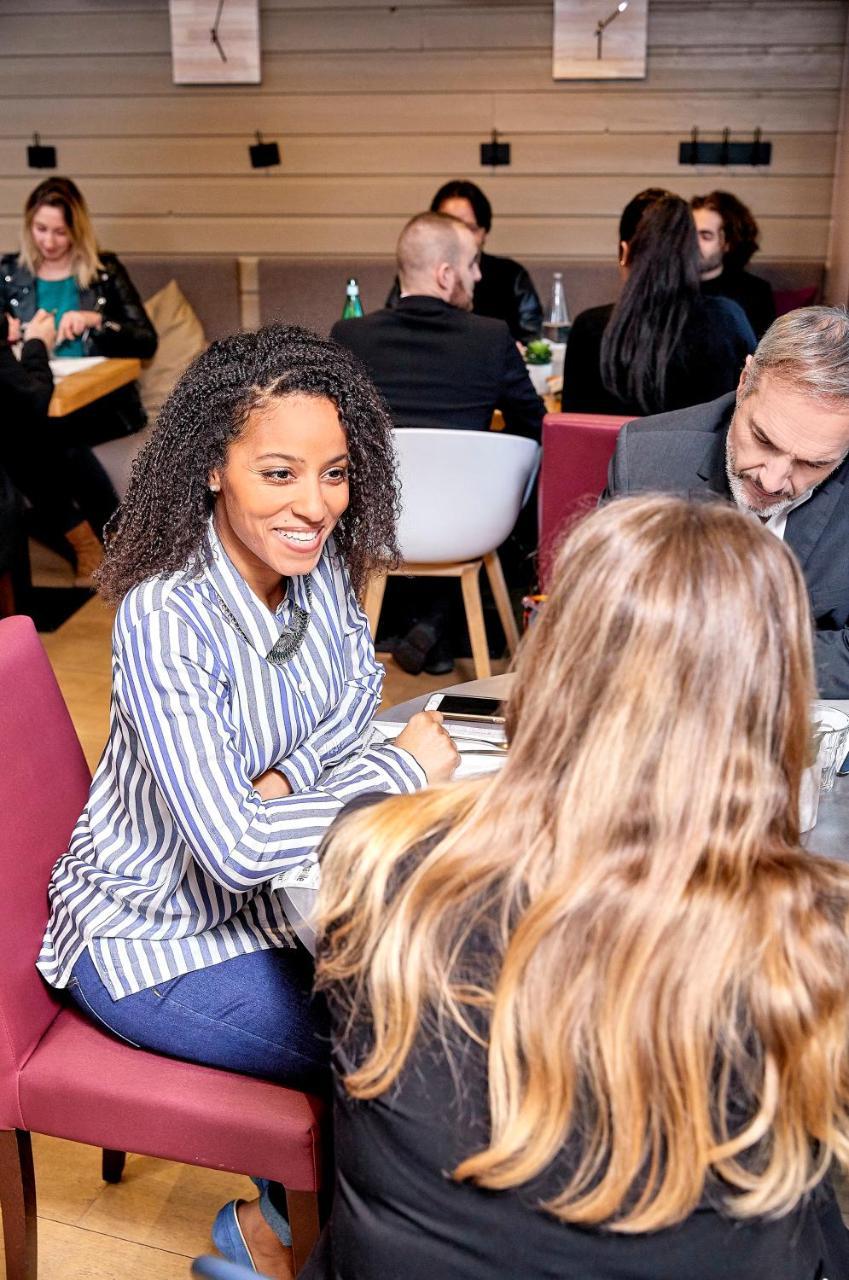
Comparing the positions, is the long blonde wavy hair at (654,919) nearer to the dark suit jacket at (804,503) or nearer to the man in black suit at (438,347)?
the dark suit jacket at (804,503)

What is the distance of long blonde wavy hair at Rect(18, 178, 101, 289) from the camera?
176 inches

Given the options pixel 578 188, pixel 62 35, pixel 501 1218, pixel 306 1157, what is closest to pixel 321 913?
pixel 501 1218

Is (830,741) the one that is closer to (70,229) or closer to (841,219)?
(70,229)

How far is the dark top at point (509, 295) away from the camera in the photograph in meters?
4.91

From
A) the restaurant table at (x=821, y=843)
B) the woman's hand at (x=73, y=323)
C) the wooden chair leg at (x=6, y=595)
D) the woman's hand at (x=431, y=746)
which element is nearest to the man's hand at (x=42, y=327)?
the woman's hand at (x=73, y=323)

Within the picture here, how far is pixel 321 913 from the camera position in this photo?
39.5 inches

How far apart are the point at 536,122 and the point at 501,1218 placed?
4.95 m

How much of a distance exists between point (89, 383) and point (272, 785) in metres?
2.79

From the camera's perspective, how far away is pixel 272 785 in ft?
5.24

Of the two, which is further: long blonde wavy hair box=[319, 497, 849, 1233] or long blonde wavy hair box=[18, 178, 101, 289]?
long blonde wavy hair box=[18, 178, 101, 289]

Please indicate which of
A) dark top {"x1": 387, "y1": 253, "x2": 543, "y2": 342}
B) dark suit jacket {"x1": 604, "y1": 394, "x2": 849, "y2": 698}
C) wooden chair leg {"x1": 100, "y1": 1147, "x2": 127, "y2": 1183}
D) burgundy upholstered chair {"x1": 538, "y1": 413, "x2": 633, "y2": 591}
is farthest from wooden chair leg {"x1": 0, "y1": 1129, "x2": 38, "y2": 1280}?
dark top {"x1": 387, "y1": 253, "x2": 543, "y2": 342}

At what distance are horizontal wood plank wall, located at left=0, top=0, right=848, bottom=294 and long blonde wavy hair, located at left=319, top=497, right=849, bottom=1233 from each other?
15.5 ft

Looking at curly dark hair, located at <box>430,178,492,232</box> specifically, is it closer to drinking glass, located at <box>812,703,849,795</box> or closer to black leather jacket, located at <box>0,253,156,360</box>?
black leather jacket, located at <box>0,253,156,360</box>

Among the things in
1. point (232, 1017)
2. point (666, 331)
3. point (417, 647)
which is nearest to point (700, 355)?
point (666, 331)
